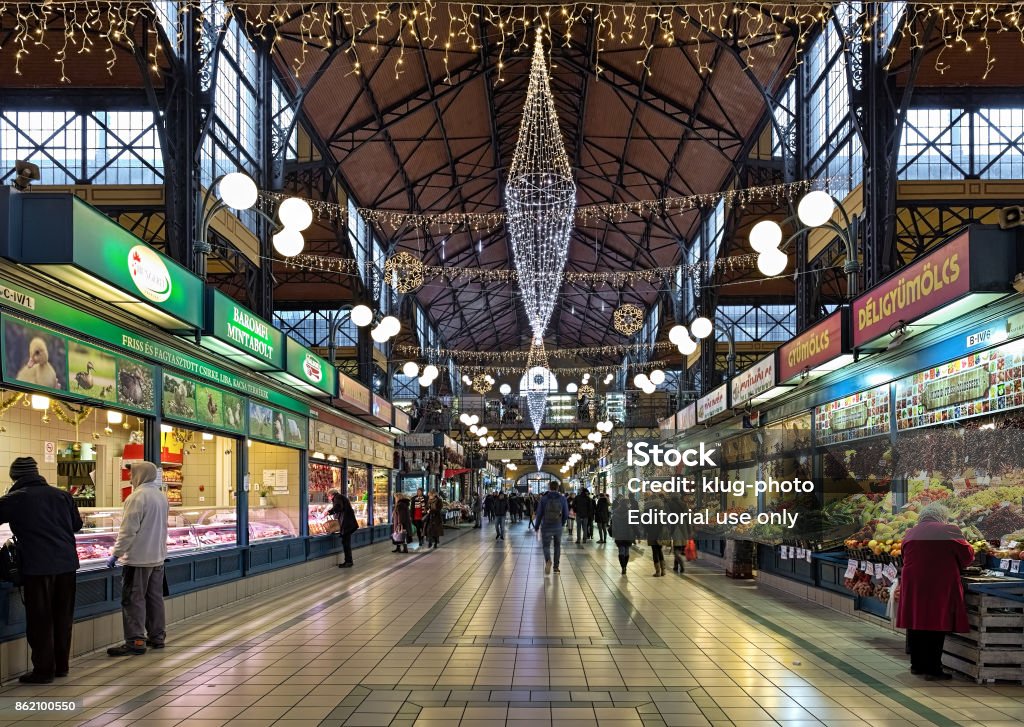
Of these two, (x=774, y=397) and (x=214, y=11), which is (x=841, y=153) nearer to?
(x=774, y=397)

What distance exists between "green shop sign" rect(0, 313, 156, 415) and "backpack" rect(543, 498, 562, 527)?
785 centimetres

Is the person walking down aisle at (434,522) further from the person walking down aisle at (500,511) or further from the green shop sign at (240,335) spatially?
the green shop sign at (240,335)

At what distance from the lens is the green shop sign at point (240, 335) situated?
9.70 metres

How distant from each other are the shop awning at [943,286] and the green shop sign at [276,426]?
25.4ft

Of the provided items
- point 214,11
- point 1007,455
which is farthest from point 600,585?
point 214,11

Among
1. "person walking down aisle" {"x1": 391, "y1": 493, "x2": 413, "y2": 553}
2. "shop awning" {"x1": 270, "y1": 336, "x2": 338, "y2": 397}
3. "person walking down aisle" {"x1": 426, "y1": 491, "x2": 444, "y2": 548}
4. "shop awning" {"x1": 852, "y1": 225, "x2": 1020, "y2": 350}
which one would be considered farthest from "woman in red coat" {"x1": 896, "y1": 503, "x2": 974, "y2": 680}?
"person walking down aisle" {"x1": 426, "y1": 491, "x2": 444, "y2": 548}

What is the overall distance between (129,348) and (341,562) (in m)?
9.67

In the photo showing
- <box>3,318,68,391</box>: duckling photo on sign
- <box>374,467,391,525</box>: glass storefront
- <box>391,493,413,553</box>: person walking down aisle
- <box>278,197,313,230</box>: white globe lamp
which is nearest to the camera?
<box>3,318,68,391</box>: duckling photo on sign

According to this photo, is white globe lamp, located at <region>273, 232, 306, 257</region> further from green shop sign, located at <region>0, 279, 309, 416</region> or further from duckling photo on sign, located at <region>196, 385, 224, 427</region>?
duckling photo on sign, located at <region>196, 385, 224, 427</region>

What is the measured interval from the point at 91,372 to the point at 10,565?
75.5 inches

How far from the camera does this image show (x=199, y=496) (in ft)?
35.9

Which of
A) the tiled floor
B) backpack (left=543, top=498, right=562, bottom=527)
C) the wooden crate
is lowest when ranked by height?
the tiled floor

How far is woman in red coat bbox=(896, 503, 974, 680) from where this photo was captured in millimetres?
6594

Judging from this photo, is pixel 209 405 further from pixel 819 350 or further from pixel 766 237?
pixel 819 350
